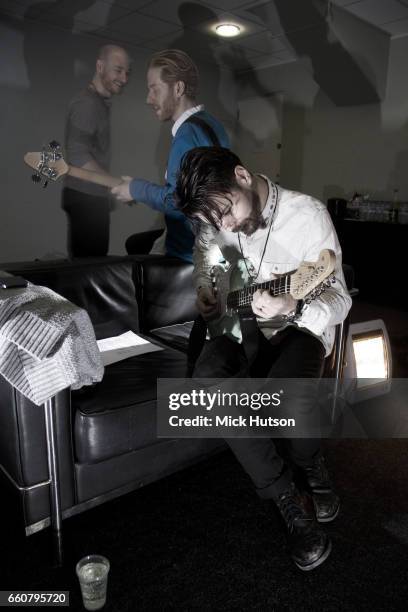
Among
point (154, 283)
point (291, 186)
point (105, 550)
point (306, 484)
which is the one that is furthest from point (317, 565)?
point (291, 186)

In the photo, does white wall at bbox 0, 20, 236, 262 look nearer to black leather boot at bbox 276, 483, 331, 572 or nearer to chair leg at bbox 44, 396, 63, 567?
chair leg at bbox 44, 396, 63, 567

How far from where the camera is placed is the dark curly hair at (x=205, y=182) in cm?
114

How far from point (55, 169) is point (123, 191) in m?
0.47

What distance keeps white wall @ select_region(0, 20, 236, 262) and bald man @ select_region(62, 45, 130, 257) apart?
72 millimetres

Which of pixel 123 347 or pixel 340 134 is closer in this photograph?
pixel 123 347

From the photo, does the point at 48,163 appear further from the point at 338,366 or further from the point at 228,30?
the point at 338,366

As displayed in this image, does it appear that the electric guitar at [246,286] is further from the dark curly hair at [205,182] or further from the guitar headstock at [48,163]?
the guitar headstock at [48,163]

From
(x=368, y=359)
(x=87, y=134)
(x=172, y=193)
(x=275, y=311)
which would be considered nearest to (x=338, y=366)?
(x=368, y=359)

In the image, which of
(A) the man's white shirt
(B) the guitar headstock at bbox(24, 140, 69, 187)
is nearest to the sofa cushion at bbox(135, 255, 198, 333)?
(A) the man's white shirt

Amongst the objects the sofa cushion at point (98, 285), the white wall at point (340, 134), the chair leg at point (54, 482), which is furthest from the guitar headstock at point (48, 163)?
the white wall at point (340, 134)

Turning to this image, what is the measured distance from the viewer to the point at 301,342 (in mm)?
1211

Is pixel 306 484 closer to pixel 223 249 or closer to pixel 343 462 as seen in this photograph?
pixel 343 462

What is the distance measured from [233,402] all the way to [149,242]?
1.94m

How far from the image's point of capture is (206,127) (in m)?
2.00
